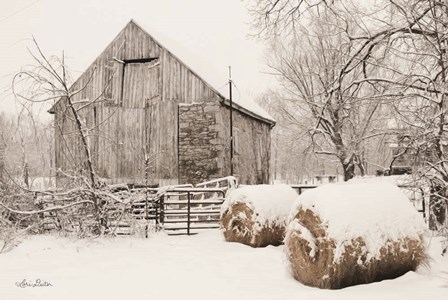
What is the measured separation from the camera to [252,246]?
29.3 ft

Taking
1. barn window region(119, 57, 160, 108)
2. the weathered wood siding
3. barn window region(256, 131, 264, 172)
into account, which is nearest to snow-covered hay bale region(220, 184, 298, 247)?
the weathered wood siding

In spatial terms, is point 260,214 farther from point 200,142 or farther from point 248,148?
point 248,148

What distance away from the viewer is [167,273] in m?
6.57

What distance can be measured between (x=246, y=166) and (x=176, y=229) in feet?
25.6

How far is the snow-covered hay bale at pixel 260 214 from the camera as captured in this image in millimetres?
8820

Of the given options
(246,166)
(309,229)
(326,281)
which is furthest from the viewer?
(246,166)

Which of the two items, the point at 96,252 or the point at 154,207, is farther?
the point at 154,207

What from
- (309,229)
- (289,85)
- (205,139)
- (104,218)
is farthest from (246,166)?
(309,229)

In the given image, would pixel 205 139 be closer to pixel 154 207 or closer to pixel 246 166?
pixel 246 166

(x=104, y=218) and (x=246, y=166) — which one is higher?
(x=246, y=166)

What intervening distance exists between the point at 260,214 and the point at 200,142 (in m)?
6.91

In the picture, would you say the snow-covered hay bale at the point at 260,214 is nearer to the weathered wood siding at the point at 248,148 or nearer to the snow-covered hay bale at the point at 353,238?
the snow-covered hay bale at the point at 353,238

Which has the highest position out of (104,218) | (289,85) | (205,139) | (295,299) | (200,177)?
(289,85)

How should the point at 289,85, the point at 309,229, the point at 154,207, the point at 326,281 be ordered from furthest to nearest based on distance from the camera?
the point at 289,85 < the point at 154,207 < the point at 309,229 < the point at 326,281
